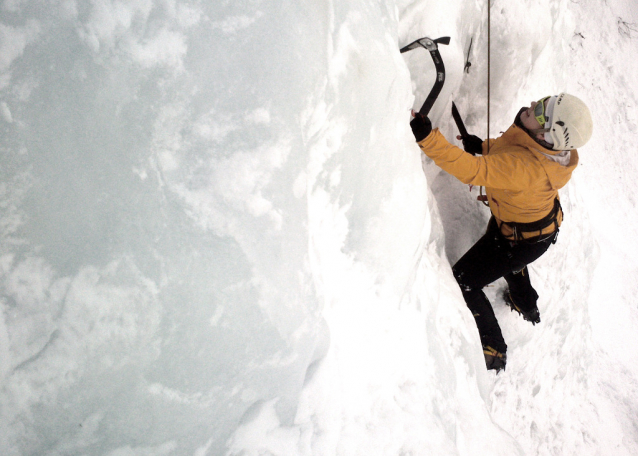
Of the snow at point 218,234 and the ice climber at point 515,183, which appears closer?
the snow at point 218,234

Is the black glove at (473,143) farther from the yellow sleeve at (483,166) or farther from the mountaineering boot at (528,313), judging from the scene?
the mountaineering boot at (528,313)

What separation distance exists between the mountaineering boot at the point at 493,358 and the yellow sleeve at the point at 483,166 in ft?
3.51

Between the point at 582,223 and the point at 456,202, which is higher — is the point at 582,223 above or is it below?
below

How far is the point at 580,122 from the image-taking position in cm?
164

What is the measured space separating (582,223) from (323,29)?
272 centimetres

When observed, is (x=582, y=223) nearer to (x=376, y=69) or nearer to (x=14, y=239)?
(x=376, y=69)

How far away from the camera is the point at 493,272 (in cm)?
221

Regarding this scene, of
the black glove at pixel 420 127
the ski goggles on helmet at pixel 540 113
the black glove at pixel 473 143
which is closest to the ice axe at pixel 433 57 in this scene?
the black glove at pixel 420 127

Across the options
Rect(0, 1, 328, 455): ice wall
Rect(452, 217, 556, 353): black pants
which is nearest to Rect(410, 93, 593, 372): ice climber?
Rect(452, 217, 556, 353): black pants

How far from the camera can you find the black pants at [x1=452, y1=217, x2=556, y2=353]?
7.08 ft

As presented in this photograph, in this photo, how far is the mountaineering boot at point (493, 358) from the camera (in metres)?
2.38

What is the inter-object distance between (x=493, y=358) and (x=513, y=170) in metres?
1.24

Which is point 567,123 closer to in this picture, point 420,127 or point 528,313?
point 420,127

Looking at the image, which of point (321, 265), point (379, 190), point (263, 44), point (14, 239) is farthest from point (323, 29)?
point (14, 239)
